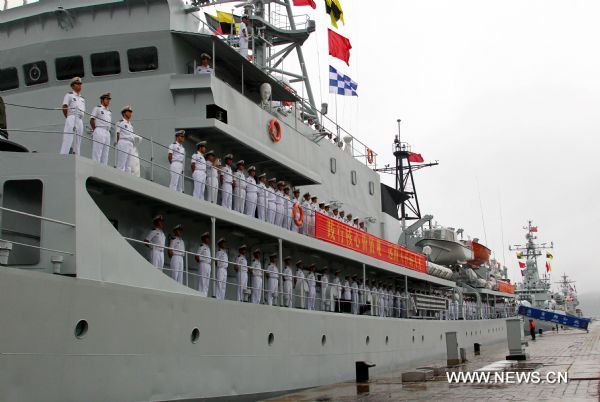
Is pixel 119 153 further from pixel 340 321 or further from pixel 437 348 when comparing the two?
pixel 437 348

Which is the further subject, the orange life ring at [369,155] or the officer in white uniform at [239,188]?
the orange life ring at [369,155]

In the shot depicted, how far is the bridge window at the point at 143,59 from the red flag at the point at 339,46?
10482 millimetres

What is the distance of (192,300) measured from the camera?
10203 millimetres

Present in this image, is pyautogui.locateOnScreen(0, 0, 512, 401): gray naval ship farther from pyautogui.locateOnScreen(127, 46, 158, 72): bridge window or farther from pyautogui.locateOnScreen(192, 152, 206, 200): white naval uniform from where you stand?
pyautogui.locateOnScreen(192, 152, 206, 200): white naval uniform

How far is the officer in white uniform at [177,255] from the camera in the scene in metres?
10.7

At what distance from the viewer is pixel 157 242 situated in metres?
10.5

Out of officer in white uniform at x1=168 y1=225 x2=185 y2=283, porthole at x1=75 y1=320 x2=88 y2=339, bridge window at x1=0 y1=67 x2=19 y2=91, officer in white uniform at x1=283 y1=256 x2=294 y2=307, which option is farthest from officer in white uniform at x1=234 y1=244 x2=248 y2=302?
bridge window at x1=0 y1=67 x2=19 y2=91

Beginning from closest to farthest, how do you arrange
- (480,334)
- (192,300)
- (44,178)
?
(44,178)
(192,300)
(480,334)

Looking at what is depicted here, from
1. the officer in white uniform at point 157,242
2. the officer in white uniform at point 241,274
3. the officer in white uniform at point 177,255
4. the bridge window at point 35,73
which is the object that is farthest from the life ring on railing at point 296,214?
the bridge window at point 35,73

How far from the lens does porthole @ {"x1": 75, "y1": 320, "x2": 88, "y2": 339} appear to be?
810 cm

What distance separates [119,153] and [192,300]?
8.47ft

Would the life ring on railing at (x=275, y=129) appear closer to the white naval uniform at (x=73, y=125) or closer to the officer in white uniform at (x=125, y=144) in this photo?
the officer in white uniform at (x=125, y=144)

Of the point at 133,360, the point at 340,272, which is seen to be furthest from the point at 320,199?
the point at 133,360

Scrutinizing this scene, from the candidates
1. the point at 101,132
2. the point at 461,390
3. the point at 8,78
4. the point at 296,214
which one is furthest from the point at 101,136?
the point at 461,390
